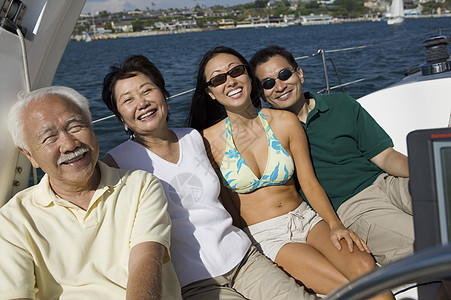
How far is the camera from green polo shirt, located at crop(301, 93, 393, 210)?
7.13 ft

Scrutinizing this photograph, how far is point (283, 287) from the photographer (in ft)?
5.46

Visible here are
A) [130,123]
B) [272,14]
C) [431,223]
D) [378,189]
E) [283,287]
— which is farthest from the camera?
[272,14]

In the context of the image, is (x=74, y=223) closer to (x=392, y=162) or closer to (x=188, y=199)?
(x=188, y=199)

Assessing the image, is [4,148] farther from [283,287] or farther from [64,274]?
[283,287]

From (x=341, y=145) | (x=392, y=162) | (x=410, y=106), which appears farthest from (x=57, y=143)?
(x=410, y=106)

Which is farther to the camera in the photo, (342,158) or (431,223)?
(342,158)

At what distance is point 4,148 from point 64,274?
0.47 m

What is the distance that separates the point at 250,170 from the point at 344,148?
1.72 feet

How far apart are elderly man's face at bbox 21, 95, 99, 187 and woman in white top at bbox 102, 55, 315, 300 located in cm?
29

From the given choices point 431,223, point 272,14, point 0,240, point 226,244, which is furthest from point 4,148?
point 272,14

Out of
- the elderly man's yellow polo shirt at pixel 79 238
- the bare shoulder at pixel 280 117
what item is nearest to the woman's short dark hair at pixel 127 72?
the elderly man's yellow polo shirt at pixel 79 238

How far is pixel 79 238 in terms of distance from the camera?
4.80 ft

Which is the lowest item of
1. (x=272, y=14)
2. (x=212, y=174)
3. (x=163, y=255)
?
(x=163, y=255)

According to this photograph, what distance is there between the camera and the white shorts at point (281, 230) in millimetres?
1897
